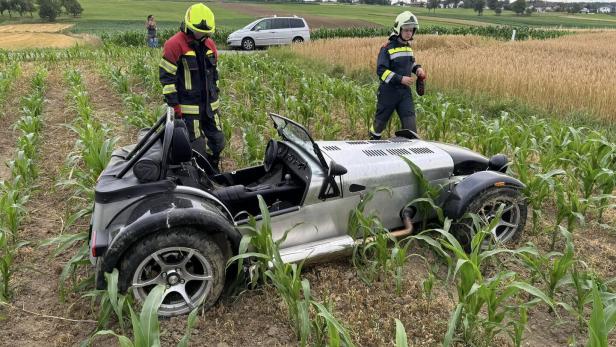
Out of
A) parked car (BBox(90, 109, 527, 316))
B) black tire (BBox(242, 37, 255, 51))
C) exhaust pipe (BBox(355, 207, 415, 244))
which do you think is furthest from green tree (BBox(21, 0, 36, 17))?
exhaust pipe (BBox(355, 207, 415, 244))

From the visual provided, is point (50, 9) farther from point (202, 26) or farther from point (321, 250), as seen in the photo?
point (321, 250)

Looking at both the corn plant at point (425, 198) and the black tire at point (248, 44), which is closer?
the corn plant at point (425, 198)

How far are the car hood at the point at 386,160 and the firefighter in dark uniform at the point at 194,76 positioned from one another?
1.65m

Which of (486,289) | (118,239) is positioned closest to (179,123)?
(118,239)

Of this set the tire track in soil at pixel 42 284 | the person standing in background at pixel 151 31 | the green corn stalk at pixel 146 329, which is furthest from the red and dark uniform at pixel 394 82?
the person standing in background at pixel 151 31

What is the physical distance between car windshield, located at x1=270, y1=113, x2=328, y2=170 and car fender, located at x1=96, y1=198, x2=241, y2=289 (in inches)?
37.1

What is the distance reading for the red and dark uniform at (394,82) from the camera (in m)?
6.00

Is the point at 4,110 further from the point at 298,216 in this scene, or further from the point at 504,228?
the point at 504,228

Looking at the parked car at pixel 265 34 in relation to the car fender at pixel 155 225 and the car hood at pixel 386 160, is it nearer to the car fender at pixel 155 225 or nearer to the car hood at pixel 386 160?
the car hood at pixel 386 160

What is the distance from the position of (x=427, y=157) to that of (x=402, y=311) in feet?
4.66

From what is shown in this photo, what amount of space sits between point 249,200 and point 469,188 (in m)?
1.81

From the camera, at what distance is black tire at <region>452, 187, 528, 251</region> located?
3852mm

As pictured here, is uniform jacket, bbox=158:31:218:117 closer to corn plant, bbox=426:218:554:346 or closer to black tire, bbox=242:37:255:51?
corn plant, bbox=426:218:554:346

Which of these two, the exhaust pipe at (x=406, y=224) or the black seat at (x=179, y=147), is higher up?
the black seat at (x=179, y=147)
